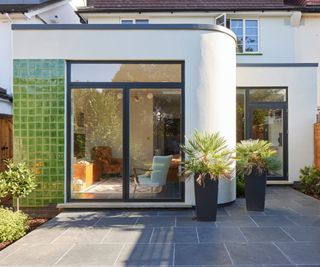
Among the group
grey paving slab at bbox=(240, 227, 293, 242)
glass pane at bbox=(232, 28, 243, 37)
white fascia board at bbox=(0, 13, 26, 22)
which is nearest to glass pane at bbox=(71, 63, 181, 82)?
grey paving slab at bbox=(240, 227, 293, 242)

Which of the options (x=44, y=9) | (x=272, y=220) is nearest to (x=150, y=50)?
(x=272, y=220)

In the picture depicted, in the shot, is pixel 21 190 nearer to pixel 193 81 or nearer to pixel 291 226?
pixel 193 81

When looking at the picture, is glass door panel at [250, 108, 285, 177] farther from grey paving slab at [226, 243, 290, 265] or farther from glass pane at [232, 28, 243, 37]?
grey paving slab at [226, 243, 290, 265]

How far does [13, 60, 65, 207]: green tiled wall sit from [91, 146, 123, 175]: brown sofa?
2.37 feet

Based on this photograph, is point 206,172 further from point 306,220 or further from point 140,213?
point 306,220

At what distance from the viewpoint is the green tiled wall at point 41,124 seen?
25.7 feet

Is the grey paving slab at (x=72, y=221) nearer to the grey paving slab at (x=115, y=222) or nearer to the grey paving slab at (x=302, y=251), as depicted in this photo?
the grey paving slab at (x=115, y=222)

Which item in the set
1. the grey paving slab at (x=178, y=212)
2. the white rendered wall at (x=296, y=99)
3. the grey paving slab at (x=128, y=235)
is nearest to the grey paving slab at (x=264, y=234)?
the grey paving slab at (x=178, y=212)

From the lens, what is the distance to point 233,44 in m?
8.59

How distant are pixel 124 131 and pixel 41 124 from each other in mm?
1796

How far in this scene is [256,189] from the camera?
25.2 feet

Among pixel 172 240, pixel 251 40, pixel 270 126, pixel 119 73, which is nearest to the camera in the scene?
pixel 172 240

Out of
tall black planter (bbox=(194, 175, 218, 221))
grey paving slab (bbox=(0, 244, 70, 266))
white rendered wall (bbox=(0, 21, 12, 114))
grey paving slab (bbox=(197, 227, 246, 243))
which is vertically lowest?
grey paving slab (bbox=(0, 244, 70, 266))

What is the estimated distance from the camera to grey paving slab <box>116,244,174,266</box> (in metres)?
4.73
